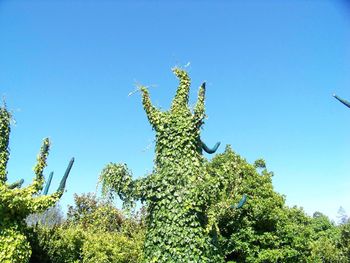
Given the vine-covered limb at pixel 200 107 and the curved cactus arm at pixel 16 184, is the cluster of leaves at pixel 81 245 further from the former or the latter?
the vine-covered limb at pixel 200 107

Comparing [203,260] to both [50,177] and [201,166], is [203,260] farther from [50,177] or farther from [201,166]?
[50,177]

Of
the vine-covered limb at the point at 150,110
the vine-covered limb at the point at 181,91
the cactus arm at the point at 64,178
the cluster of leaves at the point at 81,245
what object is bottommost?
the cluster of leaves at the point at 81,245

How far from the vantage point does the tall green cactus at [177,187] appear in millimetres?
8266

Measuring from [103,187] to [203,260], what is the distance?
109 inches

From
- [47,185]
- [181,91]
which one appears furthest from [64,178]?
[181,91]

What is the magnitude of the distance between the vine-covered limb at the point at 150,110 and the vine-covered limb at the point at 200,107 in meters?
0.84

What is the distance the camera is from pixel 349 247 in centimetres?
2838

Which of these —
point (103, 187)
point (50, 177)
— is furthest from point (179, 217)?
point (50, 177)

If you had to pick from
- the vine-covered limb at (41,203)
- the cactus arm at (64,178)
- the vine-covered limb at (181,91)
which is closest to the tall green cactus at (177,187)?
the vine-covered limb at (181,91)

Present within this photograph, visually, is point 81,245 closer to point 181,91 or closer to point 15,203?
point 15,203

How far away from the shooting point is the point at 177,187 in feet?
28.2

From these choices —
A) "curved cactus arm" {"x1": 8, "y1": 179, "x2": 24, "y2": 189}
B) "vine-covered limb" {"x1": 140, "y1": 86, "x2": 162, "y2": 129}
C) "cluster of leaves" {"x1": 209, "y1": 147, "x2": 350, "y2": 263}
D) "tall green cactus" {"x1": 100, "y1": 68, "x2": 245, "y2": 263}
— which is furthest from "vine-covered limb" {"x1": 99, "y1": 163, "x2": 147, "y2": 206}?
"cluster of leaves" {"x1": 209, "y1": 147, "x2": 350, "y2": 263}

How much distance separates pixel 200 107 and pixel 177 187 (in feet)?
6.53

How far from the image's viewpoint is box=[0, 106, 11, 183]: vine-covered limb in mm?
9953
